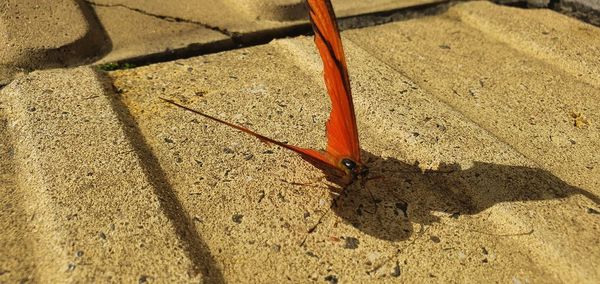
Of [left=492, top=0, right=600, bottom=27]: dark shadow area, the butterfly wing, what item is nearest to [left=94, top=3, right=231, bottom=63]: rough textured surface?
the butterfly wing

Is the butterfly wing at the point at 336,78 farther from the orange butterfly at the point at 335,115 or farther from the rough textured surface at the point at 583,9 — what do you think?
the rough textured surface at the point at 583,9

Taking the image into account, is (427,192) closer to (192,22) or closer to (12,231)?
(12,231)

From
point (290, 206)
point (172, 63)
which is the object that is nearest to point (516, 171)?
point (290, 206)

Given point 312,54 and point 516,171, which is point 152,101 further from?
point 516,171

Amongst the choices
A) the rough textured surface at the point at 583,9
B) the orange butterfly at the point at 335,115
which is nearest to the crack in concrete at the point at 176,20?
the orange butterfly at the point at 335,115

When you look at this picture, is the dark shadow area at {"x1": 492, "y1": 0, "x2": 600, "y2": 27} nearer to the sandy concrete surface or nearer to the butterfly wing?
the sandy concrete surface

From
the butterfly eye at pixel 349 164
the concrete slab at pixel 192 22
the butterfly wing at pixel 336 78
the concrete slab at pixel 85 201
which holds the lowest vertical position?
the concrete slab at pixel 192 22

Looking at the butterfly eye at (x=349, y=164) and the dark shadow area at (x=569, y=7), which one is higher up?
the butterfly eye at (x=349, y=164)

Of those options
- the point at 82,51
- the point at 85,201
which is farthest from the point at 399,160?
the point at 82,51
